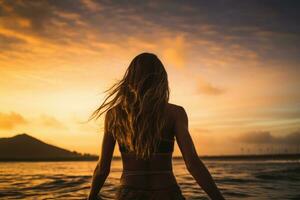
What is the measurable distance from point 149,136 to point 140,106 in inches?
11.1

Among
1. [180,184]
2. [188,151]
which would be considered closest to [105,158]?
[188,151]

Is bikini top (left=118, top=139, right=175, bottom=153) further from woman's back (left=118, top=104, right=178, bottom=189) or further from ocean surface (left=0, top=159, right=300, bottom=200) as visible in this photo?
ocean surface (left=0, top=159, right=300, bottom=200)

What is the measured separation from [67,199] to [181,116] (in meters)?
11.4

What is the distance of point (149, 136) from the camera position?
285 centimetres

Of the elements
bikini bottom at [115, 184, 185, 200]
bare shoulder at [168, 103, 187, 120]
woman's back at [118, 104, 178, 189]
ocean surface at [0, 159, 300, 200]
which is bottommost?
ocean surface at [0, 159, 300, 200]

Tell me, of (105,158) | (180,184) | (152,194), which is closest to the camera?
(152,194)

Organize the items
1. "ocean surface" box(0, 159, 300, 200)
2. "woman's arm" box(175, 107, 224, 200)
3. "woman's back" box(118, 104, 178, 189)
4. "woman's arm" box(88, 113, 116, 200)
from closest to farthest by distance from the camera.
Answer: "woman's arm" box(175, 107, 224, 200) < "woman's back" box(118, 104, 178, 189) < "woman's arm" box(88, 113, 116, 200) < "ocean surface" box(0, 159, 300, 200)

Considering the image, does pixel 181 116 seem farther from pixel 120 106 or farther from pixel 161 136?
pixel 120 106

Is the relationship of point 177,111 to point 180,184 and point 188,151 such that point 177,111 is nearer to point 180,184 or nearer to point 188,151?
point 188,151

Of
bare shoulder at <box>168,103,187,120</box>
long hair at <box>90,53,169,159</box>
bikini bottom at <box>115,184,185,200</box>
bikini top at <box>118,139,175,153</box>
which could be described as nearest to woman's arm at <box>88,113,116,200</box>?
long hair at <box>90,53,169,159</box>

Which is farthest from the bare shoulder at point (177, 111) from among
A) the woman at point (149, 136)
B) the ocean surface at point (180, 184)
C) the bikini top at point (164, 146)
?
the ocean surface at point (180, 184)

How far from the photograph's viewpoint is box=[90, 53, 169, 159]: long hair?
286 cm

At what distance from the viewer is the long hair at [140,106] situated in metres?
2.86

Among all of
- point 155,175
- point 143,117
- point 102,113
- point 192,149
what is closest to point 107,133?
point 102,113
